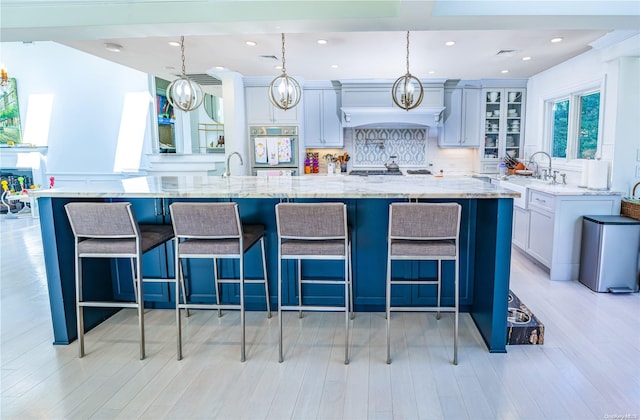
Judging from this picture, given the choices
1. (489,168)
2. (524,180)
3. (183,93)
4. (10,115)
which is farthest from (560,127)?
(10,115)

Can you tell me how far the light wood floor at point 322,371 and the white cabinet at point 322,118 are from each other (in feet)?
12.8

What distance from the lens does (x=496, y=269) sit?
252 cm

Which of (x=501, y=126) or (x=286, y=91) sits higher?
(x=286, y=91)

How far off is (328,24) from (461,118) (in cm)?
404

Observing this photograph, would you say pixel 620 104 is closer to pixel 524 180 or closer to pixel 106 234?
pixel 524 180

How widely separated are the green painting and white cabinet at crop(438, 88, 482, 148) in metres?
8.72

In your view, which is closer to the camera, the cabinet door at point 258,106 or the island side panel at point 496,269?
the island side panel at point 496,269

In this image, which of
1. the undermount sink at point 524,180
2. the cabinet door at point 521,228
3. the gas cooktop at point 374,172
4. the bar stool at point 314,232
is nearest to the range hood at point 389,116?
the gas cooktop at point 374,172

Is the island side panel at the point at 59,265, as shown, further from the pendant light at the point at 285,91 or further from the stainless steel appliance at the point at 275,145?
the stainless steel appliance at the point at 275,145

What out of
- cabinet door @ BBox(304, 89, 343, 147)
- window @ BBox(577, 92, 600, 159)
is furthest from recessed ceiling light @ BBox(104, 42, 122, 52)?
window @ BBox(577, 92, 600, 159)

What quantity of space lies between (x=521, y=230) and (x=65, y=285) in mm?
4589

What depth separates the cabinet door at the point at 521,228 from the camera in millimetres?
4621

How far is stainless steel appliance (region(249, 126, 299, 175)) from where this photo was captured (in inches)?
247

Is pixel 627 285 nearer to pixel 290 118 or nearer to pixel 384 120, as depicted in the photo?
pixel 384 120
